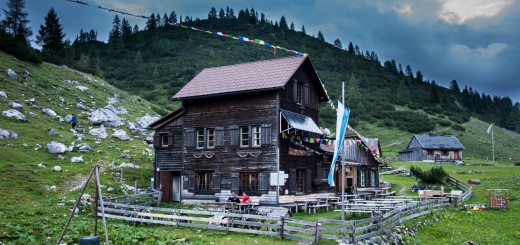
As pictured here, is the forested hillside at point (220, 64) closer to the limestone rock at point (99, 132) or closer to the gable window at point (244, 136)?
the limestone rock at point (99, 132)

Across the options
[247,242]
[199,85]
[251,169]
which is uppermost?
[199,85]

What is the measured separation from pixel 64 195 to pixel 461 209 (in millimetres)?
26389

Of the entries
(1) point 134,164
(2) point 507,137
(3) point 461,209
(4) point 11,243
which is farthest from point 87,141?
(2) point 507,137

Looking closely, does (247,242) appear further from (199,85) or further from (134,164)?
(134,164)

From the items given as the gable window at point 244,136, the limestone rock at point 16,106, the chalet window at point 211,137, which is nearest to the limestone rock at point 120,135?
the limestone rock at point 16,106

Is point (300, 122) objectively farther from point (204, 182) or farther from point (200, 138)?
point (204, 182)

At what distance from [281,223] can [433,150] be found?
78.5 meters

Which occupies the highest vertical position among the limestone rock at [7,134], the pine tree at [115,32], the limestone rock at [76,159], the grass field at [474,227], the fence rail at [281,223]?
the pine tree at [115,32]

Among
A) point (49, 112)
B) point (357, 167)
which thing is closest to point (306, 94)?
point (357, 167)

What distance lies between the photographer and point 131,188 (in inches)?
1339

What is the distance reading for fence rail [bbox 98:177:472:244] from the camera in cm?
1794

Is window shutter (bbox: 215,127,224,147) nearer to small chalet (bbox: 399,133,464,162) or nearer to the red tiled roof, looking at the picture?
the red tiled roof

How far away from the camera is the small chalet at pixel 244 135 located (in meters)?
31.1

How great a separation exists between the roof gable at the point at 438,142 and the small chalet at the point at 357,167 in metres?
44.5
